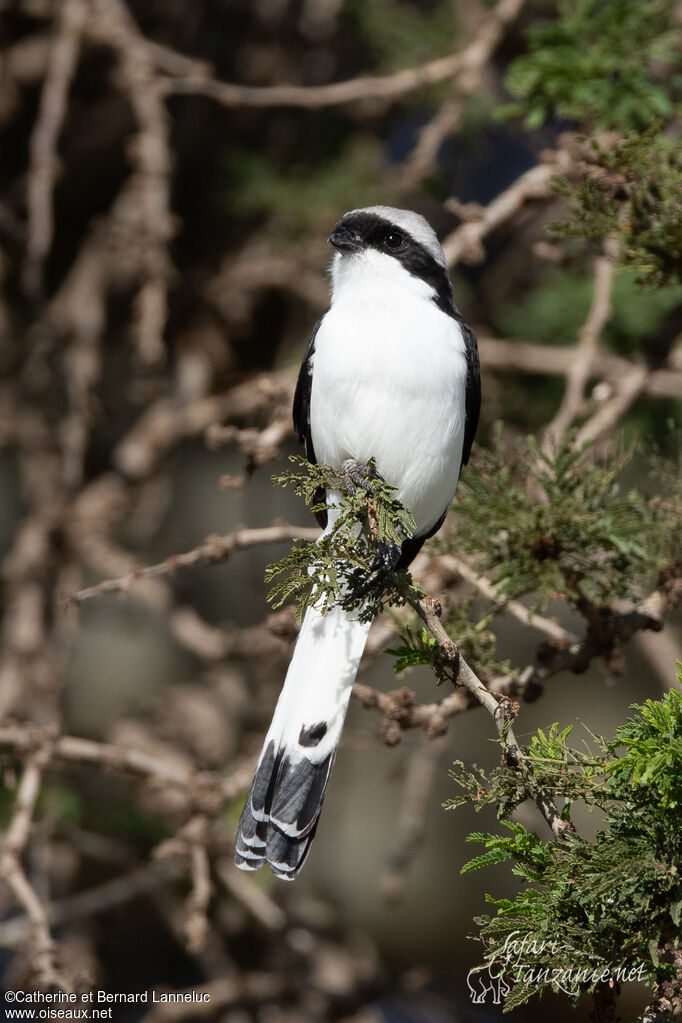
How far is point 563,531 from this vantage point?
93.6 inches

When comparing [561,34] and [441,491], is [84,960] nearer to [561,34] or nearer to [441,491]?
[441,491]

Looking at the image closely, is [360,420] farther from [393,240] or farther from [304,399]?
[393,240]

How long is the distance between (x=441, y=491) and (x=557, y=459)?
19.4 inches

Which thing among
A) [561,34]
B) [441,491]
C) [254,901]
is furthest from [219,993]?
[561,34]

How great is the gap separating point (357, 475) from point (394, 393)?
37cm

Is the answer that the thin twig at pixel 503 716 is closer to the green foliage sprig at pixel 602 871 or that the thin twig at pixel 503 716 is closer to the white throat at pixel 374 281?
the green foliage sprig at pixel 602 871

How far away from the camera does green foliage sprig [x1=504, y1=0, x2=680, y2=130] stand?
117 inches

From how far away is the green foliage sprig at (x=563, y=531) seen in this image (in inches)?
93.6

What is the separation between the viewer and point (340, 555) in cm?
191

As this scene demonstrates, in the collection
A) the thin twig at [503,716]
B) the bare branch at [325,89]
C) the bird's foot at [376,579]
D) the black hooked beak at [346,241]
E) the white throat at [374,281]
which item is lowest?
the thin twig at [503,716]

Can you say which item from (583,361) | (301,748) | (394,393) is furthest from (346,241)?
(301,748)

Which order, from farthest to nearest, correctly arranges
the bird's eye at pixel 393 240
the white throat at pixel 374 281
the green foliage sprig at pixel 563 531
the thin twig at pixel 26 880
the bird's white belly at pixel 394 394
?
the bird's eye at pixel 393 240 < the white throat at pixel 374 281 < the bird's white belly at pixel 394 394 < the green foliage sprig at pixel 563 531 < the thin twig at pixel 26 880

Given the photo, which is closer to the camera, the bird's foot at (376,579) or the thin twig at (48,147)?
the bird's foot at (376,579)

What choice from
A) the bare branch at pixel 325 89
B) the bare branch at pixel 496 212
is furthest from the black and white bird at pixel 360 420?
the bare branch at pixel 325 89
